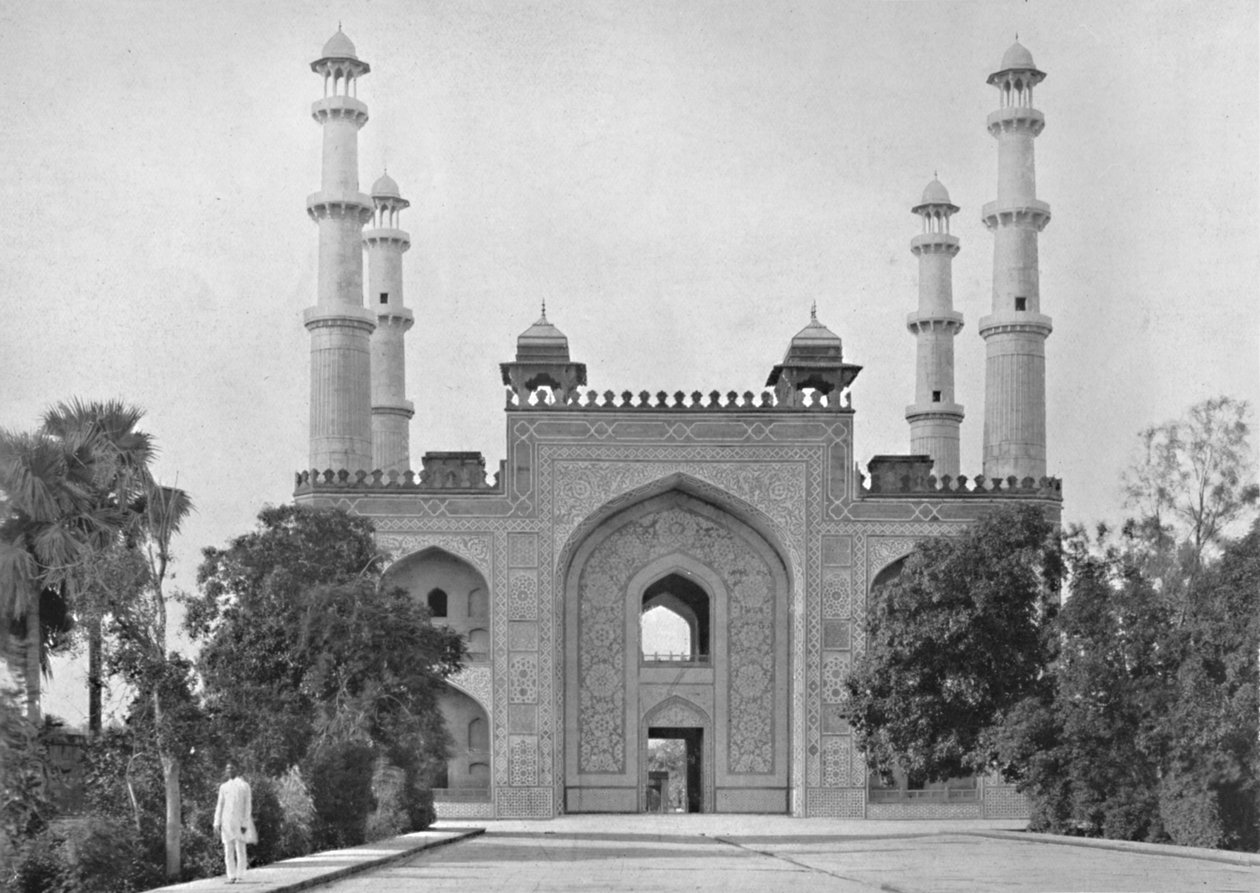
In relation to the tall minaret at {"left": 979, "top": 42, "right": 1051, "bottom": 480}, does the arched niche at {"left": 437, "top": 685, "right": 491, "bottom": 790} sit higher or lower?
lower

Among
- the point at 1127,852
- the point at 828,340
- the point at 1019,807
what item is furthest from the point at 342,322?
the point at 1127,852

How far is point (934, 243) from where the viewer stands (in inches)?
1645

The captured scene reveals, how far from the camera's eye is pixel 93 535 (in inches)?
1020

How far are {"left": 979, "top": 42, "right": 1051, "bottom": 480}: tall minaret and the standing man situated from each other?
69.3 ft

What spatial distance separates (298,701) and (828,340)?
39.2ft

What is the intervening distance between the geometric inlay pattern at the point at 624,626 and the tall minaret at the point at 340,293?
456cm

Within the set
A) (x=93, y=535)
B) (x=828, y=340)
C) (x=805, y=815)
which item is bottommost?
(x=805, y=815)

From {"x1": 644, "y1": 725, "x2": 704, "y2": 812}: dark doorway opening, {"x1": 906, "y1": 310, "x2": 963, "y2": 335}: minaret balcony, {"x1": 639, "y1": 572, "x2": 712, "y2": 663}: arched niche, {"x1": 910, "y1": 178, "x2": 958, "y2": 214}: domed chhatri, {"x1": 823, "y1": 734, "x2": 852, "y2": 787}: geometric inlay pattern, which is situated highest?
{"x1": 910, "y1": 178, "x2": 958, "y2": 214}: domed chhatri

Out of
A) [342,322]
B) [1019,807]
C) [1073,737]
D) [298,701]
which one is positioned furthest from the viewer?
[342,322]

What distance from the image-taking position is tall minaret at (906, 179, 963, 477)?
1630 inches

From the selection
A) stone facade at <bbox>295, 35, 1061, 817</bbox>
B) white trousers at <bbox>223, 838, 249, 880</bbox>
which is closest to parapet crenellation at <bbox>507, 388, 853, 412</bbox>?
stone facade at <bbox>295, 35, 1061, 817</bbox>

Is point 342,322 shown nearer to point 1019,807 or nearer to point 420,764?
point 420,764

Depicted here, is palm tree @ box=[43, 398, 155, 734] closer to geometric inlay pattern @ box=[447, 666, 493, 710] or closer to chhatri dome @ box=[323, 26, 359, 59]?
geometric inlay pattern @ box=[447, 666, 493, 710]

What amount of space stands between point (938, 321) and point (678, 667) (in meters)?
10.6
